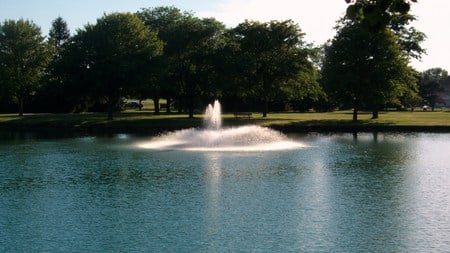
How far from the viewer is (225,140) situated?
46.8m

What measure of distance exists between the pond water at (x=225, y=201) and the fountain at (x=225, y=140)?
270 cm

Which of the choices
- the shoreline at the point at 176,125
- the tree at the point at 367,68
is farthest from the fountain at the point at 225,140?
the tree at the point at 367,68

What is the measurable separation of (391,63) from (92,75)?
3404cm

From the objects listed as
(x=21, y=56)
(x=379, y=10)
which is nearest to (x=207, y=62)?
(x=21, y=56)

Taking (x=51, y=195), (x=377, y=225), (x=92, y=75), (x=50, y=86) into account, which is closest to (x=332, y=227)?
Answer: (x=377, y=225)

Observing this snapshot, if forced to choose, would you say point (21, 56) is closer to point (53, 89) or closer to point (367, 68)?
point (53, 89)

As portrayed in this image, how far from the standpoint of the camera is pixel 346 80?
61406 mm

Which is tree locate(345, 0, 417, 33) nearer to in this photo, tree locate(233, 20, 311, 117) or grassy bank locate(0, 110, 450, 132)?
grassy bank locate(0, 110, 450, 132)

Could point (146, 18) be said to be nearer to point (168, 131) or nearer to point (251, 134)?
point (168, 131)

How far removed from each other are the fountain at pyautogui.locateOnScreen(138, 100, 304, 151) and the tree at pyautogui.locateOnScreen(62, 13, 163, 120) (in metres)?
13.3

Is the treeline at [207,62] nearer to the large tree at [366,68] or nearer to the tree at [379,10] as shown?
the large tree at [366,68]

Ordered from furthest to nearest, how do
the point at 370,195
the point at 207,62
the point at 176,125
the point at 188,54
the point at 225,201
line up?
the point at 188,54, the point at 207,62, the point at 176,125, the point at 370,195, the point at 225,201

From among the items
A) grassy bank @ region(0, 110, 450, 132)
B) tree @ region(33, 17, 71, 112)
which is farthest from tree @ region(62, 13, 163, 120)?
grassy bank @ region(0, 110, 450, 132)

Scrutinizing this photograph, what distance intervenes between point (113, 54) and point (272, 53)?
64.1 feet
